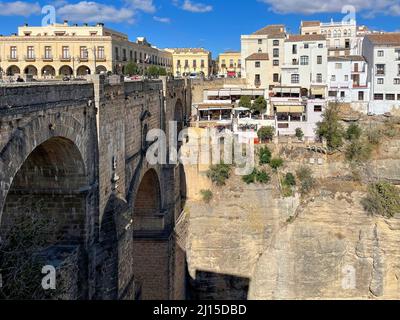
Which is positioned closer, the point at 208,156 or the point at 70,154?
the point at 70,154

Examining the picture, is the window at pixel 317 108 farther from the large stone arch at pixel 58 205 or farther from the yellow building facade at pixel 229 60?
the yellow building facade at pixel 229 60

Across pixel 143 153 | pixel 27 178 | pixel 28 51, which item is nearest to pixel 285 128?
pixel 143 153

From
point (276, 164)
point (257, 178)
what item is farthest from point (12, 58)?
point (276, 164)

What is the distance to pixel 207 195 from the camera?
91.6 ft

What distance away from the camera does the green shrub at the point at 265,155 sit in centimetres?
2894

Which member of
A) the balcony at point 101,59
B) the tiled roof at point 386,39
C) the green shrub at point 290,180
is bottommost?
the green shrub at point 290,180

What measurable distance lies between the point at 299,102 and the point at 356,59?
7214 millimetres

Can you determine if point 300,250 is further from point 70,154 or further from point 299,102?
point 70,154

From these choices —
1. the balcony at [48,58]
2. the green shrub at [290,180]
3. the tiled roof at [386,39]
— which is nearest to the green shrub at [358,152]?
the green shrub at [290,180]

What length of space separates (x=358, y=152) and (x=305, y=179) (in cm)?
372

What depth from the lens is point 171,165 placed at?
2380 centimetres

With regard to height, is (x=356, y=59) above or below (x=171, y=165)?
above

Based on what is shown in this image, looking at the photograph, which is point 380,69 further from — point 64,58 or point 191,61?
point 191,61

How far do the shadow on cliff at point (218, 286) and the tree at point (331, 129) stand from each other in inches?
374
